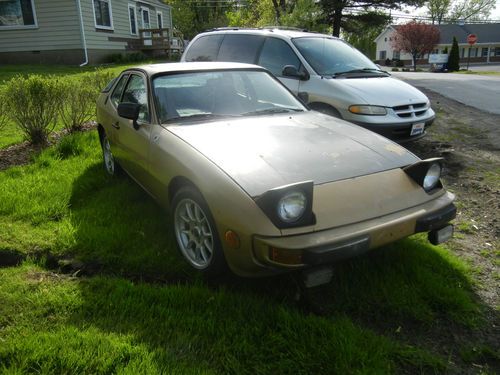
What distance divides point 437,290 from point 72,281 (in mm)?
2641

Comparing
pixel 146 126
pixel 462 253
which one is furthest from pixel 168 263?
pixel 462 253

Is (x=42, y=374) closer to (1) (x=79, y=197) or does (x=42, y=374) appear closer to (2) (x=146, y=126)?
(2) (x=146, y=126)

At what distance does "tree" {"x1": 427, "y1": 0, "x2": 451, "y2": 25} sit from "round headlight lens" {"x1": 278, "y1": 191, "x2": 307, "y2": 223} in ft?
315

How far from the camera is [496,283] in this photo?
315cm

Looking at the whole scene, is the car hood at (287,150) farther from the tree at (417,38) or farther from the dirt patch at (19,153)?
the tree at (417,38)

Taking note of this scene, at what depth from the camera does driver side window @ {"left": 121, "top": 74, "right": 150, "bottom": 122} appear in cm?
404

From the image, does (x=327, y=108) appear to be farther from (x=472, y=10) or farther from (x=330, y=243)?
(x=472, y=10)

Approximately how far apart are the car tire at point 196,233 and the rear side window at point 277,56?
408cm

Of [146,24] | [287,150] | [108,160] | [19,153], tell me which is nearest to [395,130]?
[287,150]

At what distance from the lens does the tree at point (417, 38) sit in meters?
54.8


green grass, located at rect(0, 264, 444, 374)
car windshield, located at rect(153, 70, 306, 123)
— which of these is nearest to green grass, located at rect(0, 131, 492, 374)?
green grass, located at rect(0, 264, 444, 374)

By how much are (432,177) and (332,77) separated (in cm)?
347

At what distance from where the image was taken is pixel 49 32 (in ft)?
64.6

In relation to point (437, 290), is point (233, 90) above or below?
above
